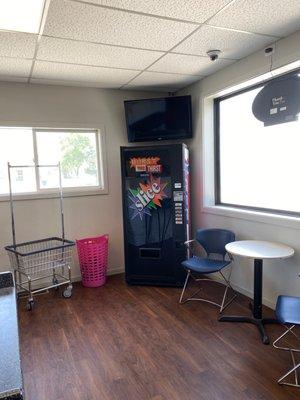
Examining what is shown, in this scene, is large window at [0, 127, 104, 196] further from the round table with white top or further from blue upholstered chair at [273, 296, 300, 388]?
blue upholstered chair at [273, 296, 300, 388]

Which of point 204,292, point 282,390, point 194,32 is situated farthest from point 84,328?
point 194,32

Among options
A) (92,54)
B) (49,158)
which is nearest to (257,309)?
(92,54)

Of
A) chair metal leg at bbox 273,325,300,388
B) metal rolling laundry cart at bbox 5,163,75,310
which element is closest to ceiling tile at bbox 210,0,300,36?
chair metal leg at bbox 273,325,300,388

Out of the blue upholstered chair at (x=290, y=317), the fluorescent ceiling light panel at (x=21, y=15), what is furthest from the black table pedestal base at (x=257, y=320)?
the fluorescent ceiling light panel at (x=21, y=15)

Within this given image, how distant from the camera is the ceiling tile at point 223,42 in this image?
7.65ft

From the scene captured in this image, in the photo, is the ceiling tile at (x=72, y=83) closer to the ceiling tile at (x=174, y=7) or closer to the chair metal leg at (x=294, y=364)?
the ceiling tile at (x=174, y=7)

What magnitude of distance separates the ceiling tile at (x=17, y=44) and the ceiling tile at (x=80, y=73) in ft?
0.83

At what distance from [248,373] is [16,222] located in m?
2.82

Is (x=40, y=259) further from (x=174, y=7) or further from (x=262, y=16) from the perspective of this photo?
(x=262, y=16)

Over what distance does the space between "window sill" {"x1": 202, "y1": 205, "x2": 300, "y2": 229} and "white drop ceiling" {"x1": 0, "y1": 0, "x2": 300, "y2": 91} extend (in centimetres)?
152

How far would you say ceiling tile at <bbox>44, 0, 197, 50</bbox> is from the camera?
76.4 inches

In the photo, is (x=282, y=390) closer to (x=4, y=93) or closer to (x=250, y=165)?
(x=250, y=165)

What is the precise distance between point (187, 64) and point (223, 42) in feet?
1.89

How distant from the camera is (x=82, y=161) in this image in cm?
390
